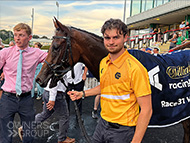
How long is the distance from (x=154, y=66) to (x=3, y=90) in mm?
2217

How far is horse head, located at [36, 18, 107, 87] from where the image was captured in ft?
6.72

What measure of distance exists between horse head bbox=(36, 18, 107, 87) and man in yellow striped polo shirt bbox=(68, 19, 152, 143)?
0.75m

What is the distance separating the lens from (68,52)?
2078 millimetres

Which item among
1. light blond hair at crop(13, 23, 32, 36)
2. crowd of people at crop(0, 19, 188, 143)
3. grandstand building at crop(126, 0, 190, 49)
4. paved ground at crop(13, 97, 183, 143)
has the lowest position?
paved ground at crop(13, 97, 183, 143)

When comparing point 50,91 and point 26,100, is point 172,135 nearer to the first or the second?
point 50,91

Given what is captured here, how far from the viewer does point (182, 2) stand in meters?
15.7

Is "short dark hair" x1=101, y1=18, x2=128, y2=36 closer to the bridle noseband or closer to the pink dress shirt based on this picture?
the bridle noseband

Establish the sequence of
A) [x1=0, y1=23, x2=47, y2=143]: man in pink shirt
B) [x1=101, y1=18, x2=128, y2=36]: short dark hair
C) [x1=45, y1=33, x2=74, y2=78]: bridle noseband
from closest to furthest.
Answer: [x1=101, y1=18, x2=128, y2=36]: short dark hair → [x1=45, y1=33, x2=74, y2=78]: bridle noseband → [x1=0, y1=23, x2=47, y2=143]: man in pink shirt

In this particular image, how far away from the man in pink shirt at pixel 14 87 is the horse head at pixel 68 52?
1.60 ft

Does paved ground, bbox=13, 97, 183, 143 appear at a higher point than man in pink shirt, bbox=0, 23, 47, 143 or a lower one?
lower
